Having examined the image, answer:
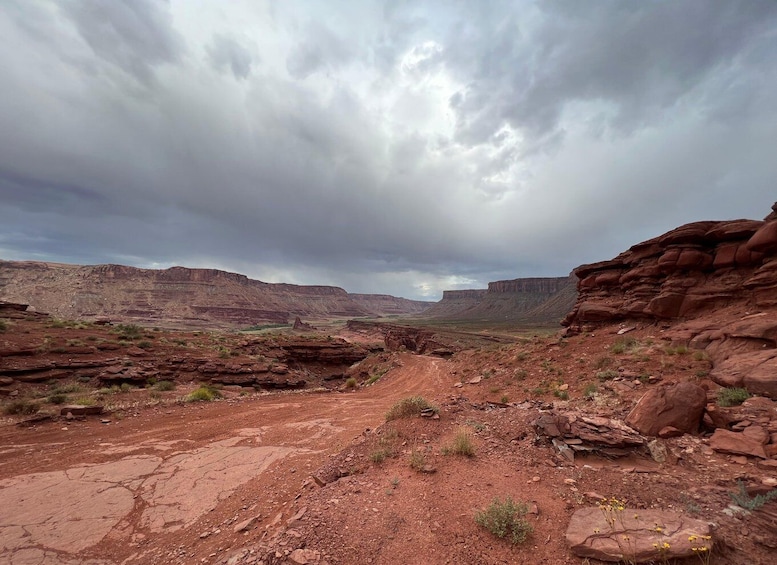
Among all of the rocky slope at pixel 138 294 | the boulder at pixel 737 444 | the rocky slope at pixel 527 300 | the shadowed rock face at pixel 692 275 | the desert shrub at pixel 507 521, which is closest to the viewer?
the desert shrub at pixel 507 521

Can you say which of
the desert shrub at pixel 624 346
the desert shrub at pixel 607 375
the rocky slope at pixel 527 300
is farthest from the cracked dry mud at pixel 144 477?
the rocky slope at pixel 527 300

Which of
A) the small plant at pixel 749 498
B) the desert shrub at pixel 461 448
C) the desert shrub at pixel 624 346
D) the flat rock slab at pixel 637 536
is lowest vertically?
the desert shrub at pixel 461 448

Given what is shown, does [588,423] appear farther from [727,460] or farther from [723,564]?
[723,564]

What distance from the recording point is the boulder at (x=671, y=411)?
20.6 feet

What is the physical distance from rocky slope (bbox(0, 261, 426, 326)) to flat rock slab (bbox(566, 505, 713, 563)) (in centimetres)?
11681

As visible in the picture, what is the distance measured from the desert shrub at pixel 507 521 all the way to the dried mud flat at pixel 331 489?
0.11 metres

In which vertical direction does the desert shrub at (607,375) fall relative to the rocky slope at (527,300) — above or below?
below

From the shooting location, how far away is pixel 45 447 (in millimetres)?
8344

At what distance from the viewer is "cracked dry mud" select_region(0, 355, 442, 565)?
476 centimetres

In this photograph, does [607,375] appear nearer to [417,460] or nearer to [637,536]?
[417,460]

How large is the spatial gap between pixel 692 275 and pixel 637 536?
58.6 feet

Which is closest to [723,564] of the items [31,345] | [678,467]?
[678,467]

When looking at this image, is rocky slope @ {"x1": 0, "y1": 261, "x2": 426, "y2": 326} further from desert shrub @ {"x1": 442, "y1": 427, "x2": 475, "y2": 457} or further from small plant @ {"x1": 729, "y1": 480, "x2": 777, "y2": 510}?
small plant @ {"x1": 729, "y1": 480, "x2": 777, "y2": 510}

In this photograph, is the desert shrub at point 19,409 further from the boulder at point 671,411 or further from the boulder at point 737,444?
the boulder at point 737,444
